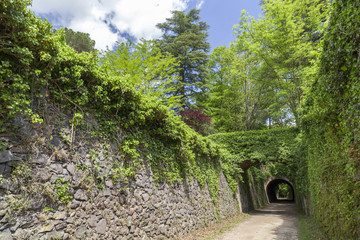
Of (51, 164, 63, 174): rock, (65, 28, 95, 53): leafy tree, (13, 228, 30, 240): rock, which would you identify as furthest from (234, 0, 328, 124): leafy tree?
(13, 228, 30, 240): rock

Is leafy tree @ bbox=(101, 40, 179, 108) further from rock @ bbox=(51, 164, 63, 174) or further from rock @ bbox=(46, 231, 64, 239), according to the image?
rock @ bbox=(46, 231, 64, 239)

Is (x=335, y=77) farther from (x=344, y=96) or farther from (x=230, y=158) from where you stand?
(x=230, y=158)

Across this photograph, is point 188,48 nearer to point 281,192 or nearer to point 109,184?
point 109,184

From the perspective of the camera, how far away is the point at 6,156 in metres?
3.03

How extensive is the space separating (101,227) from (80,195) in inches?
34.0

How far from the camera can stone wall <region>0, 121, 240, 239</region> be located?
308 cm

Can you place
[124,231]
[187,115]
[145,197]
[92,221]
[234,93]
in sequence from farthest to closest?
[234,93] < [187,115] < [145,197] < [124,231] < [92,221]

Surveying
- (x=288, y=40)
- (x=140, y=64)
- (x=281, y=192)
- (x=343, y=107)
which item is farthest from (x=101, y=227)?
(x=281, y=192)

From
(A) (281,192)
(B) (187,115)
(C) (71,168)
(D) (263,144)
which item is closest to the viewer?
(C) (71,168)

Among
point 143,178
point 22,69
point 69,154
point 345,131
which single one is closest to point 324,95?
point 345,131

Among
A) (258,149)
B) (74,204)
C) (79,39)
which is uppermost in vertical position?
(79,39)

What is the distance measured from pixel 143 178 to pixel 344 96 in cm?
485

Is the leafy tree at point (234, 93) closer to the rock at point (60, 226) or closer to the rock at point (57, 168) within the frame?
the rock at point (57, 168)

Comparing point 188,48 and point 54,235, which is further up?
point 188,48
